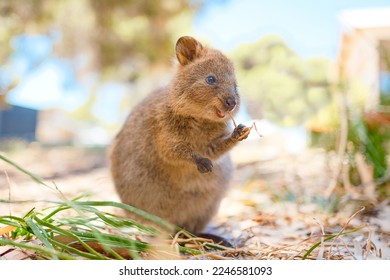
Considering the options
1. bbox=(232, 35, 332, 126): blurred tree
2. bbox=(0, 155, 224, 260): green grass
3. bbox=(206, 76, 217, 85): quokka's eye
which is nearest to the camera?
bbox=(0, 155, 224, 260): green grass

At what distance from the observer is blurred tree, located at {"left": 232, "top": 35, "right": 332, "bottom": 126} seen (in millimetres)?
4965

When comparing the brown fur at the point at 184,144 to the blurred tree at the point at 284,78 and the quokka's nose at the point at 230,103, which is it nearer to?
the quokka's nose at the point at 230,103

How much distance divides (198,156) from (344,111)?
1648 mm

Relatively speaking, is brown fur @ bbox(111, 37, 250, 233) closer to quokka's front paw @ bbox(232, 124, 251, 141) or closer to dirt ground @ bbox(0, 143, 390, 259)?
quokka's front paw @ bbox(232, 124, 251, 141)

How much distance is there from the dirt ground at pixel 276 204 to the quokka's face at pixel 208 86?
644 millimetres

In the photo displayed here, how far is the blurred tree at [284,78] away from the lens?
16.3 feet

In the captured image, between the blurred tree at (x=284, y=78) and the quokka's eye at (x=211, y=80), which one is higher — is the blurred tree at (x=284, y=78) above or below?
below

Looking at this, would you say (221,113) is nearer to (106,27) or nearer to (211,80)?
(211,80)

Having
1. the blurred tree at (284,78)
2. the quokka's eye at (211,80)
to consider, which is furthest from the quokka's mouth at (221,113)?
the blurred tree at (284,78)

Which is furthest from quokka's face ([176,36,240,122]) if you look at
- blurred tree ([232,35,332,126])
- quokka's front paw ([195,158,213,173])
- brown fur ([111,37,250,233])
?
blurred tree ([232,35,332,126])

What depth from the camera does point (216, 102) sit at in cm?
205

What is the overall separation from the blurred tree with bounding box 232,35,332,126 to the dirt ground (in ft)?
1.83

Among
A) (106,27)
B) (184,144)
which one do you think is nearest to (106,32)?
(106,27)

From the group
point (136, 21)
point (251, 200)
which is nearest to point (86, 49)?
point (136, 21)
